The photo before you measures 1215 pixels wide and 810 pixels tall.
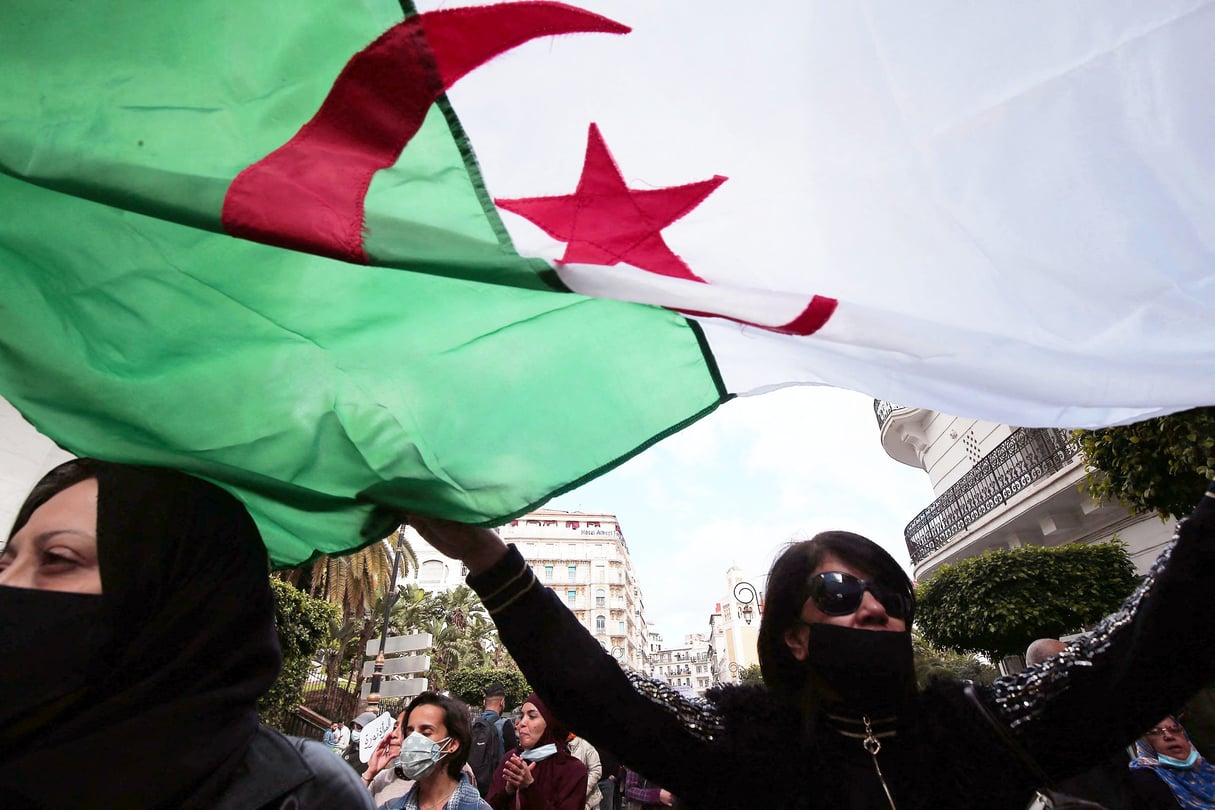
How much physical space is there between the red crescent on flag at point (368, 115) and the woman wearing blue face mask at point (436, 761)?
10.9ft

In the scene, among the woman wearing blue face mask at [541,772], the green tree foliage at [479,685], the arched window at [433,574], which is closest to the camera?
the woman wearing blue face mask at [541,772]

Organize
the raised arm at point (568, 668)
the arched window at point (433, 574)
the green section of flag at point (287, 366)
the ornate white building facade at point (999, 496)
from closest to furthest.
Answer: the green section of flag at point (287, 366) < the raised arm at point (568, 668) < the ornate white building facade at point (999, 496) < the arched window at point (433, 574)

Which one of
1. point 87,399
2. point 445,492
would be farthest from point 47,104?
point 445,492

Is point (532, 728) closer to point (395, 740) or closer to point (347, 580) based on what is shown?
point (395, 740)

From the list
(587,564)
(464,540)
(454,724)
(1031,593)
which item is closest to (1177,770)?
(454,724)

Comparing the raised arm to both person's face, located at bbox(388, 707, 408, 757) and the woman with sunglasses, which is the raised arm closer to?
the woman with sunglasses

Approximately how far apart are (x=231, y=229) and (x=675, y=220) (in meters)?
0.77

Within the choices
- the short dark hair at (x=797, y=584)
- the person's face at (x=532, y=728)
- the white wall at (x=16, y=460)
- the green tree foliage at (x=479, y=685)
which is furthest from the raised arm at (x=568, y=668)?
the green tree foliage at (x=479, y=685)

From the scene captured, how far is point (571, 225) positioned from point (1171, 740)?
518cm

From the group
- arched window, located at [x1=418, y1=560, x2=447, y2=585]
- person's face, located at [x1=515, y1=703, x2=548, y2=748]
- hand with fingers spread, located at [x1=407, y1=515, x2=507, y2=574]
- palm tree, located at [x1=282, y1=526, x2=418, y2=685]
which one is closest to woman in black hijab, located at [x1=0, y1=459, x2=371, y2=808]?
hand with fingers spread, located at [x1=407, y1=515, x2=507, y2=574]

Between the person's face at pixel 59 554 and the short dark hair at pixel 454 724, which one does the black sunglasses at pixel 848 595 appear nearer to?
the person's face at pixel 59 554

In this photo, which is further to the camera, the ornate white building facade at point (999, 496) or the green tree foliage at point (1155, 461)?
the ornate white building facade at point (999, 496)

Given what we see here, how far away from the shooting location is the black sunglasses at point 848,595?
5.24 ft

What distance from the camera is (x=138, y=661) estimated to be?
1.16m
